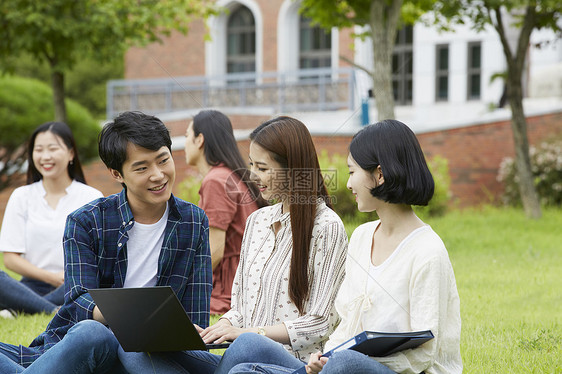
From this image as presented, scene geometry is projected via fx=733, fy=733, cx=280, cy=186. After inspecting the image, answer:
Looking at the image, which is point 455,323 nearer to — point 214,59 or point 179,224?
point 179,224

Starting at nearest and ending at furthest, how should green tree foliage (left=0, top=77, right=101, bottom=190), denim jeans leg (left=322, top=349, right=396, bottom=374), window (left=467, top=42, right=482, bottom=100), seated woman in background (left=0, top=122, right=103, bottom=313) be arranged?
denim jeans leg (left=322, top=349, right=396, bottom=374) < seated woman in background (left=0, top=122, right=103, bottom=313) < green tree foliage (left=0, top=77, right=101, bottom=190) < window (left=467, top=42, right=482, bottom=100)

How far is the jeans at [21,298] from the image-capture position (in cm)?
484

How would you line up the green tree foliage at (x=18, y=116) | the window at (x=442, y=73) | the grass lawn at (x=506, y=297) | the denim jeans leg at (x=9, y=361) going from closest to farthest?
the denim jeans leg at (x=9, y=361) < the grass lawn at (x=506, y=297) < the green tree foliage at (x=18, y=116) < the window at (x=442, y=73)

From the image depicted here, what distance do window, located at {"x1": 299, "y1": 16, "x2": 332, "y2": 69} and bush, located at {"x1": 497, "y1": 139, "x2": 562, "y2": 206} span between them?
31.2ft

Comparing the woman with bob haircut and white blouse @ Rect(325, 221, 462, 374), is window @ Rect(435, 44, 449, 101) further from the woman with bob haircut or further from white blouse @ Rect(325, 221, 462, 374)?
white blouse @ Rect(325, 221, 462, 374)

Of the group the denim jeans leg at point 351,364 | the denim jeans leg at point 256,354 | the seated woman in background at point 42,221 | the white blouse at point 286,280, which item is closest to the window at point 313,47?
the seated woman in background at point 42,221

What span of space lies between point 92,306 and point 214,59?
19.4m

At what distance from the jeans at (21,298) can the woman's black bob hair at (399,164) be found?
3062mm

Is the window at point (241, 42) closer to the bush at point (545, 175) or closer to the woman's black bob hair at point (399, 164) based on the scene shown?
the bush at point (545, 175)

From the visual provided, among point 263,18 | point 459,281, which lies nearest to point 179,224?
point 459,281

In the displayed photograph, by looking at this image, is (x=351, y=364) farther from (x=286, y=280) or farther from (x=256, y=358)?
(x=286, y=280)

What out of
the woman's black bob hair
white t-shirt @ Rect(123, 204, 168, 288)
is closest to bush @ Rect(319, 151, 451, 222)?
white t-shirt @ Rect(123, 204, 168, 288)

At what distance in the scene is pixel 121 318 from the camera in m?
2.54

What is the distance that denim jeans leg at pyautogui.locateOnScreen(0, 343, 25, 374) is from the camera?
273 cm
